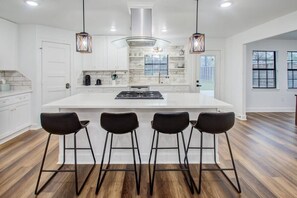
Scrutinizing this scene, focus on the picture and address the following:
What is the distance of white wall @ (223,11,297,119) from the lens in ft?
15.8

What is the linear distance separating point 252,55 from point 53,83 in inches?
238

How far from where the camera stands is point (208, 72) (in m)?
6.87

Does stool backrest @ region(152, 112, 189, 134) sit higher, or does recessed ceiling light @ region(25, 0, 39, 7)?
recessed ceiling light @ region(25, 0, 39, 7)

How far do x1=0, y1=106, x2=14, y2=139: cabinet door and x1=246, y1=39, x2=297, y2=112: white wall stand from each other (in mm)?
6643

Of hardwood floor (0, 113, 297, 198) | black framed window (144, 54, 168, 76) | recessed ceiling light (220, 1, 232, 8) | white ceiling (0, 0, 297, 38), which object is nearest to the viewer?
hardwood floor (0, 113, 297, 198)

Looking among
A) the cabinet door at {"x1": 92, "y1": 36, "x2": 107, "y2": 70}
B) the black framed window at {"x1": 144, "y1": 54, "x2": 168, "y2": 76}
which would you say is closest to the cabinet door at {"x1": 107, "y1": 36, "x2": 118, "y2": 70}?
the cabinet door at {"x1": 92, "y1": 36, "x2": 107, "y2": 70}

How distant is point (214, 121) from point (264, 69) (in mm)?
5860

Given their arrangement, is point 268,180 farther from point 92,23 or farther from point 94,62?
point 94,62

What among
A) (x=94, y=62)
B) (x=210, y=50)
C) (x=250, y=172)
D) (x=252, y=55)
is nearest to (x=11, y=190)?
(x=250, y=172)

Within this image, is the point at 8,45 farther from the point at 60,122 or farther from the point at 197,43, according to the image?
→ the point at 197,43

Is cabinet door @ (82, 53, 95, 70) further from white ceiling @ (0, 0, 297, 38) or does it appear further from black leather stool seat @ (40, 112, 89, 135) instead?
black leather stool seat @ (40, 112, 89, 135)

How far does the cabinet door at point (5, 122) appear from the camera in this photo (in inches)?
155

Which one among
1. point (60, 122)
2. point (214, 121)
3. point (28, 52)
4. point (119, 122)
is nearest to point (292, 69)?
point (214, 121)

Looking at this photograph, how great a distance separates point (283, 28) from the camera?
4.25 meters
